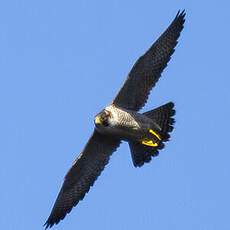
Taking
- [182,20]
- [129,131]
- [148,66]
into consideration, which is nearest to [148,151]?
[129,131]

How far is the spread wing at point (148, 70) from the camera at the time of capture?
13.2 metres

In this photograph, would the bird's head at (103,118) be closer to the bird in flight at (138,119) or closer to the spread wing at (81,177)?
the bird in flight at (138,119)

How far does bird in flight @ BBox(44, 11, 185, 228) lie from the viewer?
13.1 m

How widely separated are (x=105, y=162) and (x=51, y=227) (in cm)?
164

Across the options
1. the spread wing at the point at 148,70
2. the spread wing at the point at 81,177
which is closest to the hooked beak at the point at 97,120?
the spread wing at the point at 148,70

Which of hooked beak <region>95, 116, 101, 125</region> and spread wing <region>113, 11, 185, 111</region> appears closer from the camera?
hooked beak <region>95, 116, 101, 125</region>

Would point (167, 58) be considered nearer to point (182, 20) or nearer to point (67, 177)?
point (182, 20)

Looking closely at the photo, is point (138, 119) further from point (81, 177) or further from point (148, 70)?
point (81, 177)

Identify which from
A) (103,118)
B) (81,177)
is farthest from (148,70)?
(81,177)

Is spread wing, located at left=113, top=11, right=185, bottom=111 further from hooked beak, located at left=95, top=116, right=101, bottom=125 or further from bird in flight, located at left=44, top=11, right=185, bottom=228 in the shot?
hooked beak, located at left=95, top=116, right=101, bottom=125

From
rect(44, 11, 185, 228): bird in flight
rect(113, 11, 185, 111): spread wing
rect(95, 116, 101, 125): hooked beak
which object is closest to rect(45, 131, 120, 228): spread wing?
rect(44, 11, 185, 228): bird in flight

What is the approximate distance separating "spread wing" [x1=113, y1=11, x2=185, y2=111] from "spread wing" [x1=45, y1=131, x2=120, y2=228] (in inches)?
38.9

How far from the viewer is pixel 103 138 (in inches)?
545

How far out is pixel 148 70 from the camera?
13273 millimetres
